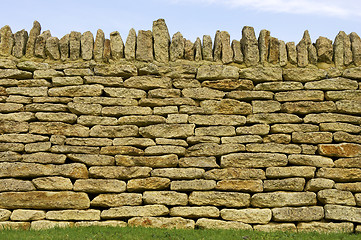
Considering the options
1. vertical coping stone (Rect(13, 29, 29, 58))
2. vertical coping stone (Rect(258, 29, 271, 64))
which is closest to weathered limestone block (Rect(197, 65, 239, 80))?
vertical coping stone (Rect(258, 29, 271, 64))

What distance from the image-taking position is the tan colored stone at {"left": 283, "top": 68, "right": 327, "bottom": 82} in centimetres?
548

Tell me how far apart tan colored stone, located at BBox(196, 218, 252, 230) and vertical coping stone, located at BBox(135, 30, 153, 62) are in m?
2.41

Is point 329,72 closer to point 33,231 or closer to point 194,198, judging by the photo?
point 194,198

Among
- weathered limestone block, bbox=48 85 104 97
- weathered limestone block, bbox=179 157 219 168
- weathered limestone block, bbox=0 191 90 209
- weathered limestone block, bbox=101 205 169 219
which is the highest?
weathered limestone block, bbox=48 85 104 97

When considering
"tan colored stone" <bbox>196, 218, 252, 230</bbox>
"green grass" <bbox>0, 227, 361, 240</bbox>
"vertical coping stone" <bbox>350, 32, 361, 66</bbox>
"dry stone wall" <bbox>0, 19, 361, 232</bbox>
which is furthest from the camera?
"vertical coping stone" <bbox>350, 32, 361, 66</bbox>

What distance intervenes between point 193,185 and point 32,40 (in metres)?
3.22

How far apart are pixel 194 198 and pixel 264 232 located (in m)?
0.95

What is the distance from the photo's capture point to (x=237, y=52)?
5.67 meters

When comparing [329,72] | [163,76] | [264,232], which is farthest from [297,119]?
[163,76]

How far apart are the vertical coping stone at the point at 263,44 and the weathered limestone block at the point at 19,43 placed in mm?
3505

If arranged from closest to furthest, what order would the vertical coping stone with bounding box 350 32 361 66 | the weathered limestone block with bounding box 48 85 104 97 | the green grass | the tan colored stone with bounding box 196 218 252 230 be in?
the green grass, the tan colored stone with bounding box 196 218 252 230, the weathered limestone block with bounding box 48 85 104 97, the vertical coping stone with bounding box 350 32 361 66

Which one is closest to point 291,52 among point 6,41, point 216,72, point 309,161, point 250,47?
point 250,47

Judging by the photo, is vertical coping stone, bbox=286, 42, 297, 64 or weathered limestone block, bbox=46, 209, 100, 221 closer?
weathered limestone block, bbox=46, 209, 100, 221

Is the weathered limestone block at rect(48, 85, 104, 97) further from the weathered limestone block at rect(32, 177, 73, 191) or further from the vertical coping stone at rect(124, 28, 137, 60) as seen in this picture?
the weathered limestone block at rect(32, 177, 73, 191)
